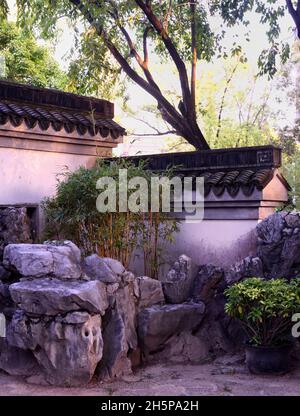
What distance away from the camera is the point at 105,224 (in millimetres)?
6668

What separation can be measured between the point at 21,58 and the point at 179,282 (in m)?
9.94

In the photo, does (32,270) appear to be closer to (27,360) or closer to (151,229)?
(27,360)

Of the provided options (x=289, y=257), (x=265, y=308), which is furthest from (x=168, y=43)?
(x=265, y=308)

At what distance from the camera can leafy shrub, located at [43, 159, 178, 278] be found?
6.62 metres

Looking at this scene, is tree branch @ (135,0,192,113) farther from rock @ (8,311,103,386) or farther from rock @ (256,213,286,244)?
rock @ (8,311,103,386)

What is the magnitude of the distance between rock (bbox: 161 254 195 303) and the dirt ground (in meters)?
0.78

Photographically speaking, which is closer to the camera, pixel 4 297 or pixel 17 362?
pixel 17 362

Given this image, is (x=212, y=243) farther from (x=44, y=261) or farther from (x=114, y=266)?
(x=44, y=261)

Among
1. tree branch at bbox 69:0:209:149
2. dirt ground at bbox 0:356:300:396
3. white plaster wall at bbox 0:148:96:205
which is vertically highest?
tree branch at bbox 69:0:209:149

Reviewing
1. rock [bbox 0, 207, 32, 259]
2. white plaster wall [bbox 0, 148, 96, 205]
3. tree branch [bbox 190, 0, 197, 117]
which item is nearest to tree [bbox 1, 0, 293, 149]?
tree branch [bbox 190, 0, 197, 117]

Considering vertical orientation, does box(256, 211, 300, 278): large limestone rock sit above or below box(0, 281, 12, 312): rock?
above

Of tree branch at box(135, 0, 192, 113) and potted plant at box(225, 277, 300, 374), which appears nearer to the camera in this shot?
potted plant at box(225, 277, 300, 374)

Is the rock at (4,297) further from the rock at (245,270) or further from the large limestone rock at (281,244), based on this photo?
the large limestone rock at (281,244)

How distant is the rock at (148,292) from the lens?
6.20 meters
